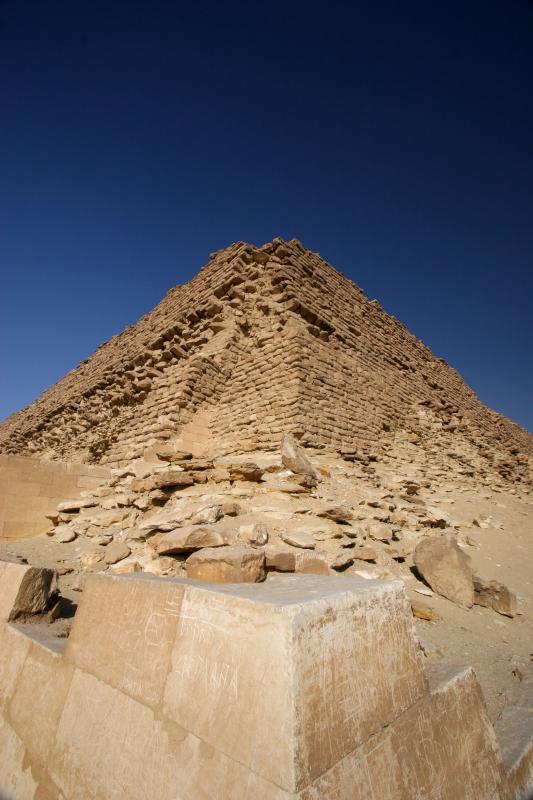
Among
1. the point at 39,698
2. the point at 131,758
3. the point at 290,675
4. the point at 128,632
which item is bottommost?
the point at 39,698

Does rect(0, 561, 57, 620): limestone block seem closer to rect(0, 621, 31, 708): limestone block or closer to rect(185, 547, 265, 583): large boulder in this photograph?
rect(0, 621, 31, 708): limestone block

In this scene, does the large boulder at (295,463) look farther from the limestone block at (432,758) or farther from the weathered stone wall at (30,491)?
the weathered stone wall at (30,491)

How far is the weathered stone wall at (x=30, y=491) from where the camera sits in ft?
16.6

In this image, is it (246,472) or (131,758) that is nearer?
(131,758)

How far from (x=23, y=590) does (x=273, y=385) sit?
5.28 meters

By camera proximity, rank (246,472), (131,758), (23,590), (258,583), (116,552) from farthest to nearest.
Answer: (246,472) < (116,552) < (23,590) < (258,583) < (131,758)

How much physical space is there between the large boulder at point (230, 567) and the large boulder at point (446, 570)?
2.19 m

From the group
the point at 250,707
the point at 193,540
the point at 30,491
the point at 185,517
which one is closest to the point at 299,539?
the point at 193,540

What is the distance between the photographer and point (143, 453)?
6578 millimetres

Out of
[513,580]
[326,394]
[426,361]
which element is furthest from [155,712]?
[426,361]

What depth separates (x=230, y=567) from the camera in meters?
2.12

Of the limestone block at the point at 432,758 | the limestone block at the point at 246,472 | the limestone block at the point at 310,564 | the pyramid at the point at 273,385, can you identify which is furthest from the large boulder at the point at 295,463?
the limestone block at the point at 432,758

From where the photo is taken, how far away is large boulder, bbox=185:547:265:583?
2.09 m

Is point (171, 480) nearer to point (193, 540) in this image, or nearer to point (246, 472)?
point (246, 472)
